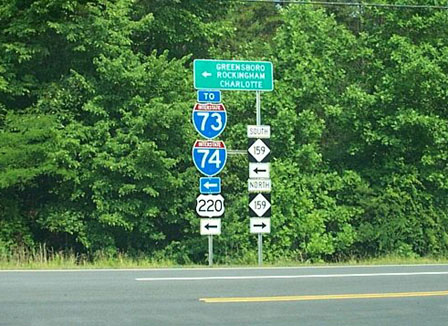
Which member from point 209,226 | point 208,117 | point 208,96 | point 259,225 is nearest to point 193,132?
point 208,96

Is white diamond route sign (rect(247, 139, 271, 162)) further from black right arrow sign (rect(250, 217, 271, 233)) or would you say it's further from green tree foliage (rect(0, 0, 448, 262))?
green tree foliage (rect(0, 0, 448, 262))

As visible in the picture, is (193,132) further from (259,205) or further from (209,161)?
(259,205)

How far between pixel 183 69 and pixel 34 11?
5.00 metres

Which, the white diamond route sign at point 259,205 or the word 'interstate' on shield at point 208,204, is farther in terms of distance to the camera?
the white diamond route sign at point 259,205

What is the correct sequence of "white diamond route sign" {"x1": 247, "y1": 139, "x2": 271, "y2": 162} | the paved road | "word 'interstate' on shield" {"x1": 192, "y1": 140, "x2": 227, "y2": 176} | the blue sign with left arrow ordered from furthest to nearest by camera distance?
"white diamond route sign" {"x1": 247, "y1": 139, "x2": 271, "y2": 162} → "word 'interstate' on shield" {"x1": 192, "y1": 140, "x2": 227, "y2": 176} → the blue sign with left arrow → the paved road

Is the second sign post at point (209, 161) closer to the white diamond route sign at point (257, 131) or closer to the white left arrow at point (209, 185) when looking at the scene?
the white left arrow at point (209, 185)

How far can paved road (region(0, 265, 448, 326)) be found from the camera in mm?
9805

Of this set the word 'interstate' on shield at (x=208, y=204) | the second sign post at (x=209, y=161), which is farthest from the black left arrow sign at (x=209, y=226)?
the word 'interstate' on shield at (x=208, y=204)

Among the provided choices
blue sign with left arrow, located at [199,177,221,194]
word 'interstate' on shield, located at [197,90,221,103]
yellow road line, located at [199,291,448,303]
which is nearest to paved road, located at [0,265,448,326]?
yellow road line, located at [199,291,448,303]

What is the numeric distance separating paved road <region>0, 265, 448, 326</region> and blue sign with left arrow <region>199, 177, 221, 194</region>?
4177 mm

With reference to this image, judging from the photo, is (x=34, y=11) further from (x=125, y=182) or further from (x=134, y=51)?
(x=125, y=182)

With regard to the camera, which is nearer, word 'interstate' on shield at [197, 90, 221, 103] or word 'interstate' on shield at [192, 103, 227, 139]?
word 'interstate' on shield at [192, 103, 227, 139]

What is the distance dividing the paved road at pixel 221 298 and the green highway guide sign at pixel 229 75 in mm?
6017

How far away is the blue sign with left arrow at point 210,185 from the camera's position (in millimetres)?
19203
